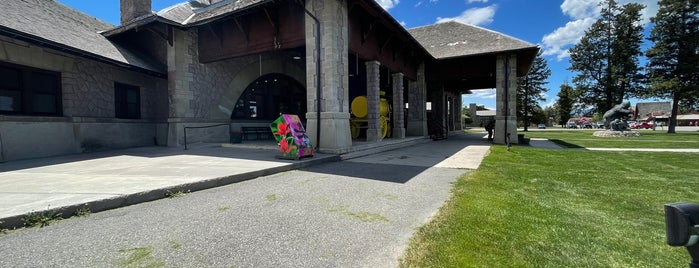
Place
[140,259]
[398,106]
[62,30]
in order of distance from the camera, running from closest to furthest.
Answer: [140,259], [62,30], [398,106]

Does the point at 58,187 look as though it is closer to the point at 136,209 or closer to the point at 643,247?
the point at 136,209

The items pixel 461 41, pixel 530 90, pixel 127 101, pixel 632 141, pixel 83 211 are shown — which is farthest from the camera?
pixel 530 90

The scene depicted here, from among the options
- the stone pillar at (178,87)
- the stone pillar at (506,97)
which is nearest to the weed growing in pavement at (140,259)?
the stone pillar at (178,87)

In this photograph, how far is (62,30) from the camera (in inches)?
378

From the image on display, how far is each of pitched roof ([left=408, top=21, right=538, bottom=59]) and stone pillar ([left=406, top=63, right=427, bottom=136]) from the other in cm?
187

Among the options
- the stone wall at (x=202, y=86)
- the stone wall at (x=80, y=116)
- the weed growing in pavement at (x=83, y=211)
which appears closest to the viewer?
the weed growing in pavement at (x=83, y=211)

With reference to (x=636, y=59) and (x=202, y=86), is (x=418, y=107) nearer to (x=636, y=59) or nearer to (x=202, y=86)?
(x=202, y=86)

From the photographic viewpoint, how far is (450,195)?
4785 millimetres

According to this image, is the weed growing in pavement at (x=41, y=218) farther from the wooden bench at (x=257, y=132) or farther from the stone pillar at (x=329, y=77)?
the wooden bench at (x=257, y=132)

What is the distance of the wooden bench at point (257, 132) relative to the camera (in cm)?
1455

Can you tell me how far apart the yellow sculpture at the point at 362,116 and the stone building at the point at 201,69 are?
0.75 metres

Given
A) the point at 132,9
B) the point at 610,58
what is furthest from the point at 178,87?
the point at 610,58

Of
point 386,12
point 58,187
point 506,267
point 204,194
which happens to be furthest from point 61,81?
point 506,267

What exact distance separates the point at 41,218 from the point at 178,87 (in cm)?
957
